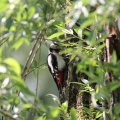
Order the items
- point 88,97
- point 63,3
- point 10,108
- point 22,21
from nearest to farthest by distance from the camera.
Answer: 1. point 22,21
2. point 10,108
3. point 63,3
4. point 88,97

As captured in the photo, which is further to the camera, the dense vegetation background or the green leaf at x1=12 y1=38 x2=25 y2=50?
the green leaf at x1=12 y1=38 x2=25 y2=50

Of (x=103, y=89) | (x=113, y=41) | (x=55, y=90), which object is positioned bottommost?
(x=55, y=90)

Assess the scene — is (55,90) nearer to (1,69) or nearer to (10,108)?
(10,108)

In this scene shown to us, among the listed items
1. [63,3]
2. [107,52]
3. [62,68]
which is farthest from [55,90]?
[107,52]

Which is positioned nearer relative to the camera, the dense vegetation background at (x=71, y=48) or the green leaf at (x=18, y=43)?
the dense vegetation background at (x=71, y=48)

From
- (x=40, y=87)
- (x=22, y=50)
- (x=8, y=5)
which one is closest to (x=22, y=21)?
(x=8, y=5)

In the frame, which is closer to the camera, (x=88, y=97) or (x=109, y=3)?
(x=109, y=3)

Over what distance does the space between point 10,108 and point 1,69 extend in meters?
0.47

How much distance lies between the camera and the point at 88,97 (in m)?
2.35

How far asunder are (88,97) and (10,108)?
932 mm

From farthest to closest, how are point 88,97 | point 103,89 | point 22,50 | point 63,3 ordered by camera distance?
point 22,50, point 88,97, point 63,3, point 103,89

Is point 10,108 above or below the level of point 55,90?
above

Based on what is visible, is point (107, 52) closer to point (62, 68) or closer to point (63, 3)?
point (63, 3)

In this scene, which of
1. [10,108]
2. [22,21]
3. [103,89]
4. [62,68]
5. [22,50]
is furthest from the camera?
[22,50]
